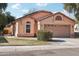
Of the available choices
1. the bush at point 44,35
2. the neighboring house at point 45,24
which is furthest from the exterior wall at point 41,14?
the bush at point 44,35

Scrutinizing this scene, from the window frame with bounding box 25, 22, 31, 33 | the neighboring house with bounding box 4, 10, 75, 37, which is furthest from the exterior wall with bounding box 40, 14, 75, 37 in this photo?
the window frame with bounding box 25, 22, 31, 33

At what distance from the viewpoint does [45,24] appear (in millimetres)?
15109

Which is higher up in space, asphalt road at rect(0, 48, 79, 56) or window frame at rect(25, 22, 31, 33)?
window frame at rect(25, 22, 31, 33)

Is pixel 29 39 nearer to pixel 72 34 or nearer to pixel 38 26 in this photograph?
pixel 38 26

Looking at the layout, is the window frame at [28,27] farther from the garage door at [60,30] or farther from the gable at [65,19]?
the gable at [65,19]

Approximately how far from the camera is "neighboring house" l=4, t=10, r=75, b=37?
1469cm

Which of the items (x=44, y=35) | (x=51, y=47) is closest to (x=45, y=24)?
(x=44, y=35)

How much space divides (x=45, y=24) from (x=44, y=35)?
2.44 ft

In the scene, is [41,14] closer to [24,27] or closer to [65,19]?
[24,27]

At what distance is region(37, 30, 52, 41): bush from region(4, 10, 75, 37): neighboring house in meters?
0.21

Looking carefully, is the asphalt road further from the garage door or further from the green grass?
the garage door

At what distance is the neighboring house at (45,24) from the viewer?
48.2 ft

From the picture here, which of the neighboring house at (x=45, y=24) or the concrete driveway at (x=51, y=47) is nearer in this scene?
the concrete driveway at (x=51, y=47)

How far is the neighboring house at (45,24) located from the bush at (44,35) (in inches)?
8.4
